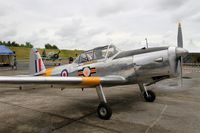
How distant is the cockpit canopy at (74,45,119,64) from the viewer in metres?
6.62

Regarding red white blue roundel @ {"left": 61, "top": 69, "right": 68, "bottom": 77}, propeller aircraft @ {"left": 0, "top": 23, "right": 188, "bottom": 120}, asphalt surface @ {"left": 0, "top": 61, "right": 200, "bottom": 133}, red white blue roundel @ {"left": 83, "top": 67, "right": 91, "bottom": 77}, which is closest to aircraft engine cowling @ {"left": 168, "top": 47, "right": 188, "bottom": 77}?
propeller aircraft @ {"left": 0, "top": 23, "right": 188, "bottom": 120}

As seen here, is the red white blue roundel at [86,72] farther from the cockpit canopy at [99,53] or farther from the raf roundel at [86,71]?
the cockpit canopy at [99,53]

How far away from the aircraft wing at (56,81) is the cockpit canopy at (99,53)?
2.99 ft

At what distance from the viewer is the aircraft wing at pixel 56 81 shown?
14.3 ft

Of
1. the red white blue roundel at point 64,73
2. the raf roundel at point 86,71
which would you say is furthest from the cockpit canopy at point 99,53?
the red white blue roundel at point 64,73

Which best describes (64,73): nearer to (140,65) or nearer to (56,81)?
(56,81)

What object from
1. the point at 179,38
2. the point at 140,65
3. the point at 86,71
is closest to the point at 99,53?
the point at 86,71

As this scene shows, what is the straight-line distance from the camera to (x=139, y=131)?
175 inches

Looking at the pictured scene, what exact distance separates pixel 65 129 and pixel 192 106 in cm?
460

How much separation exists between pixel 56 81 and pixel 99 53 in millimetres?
2232

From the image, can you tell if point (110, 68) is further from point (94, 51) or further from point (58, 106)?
point (58, 106)

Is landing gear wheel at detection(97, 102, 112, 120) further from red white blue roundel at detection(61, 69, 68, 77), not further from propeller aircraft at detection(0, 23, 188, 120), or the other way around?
red white blue roundel at detection(61, 69, 68, 77)

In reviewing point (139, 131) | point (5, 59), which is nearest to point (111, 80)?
point (139, 131)

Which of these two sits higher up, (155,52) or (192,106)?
(155,52)
